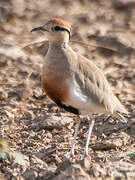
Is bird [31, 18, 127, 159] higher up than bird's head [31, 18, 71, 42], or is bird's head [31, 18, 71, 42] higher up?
bird's head [31, 18, 71, 42]

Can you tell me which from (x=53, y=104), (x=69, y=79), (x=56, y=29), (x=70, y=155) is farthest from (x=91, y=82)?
(x=53, y=104)

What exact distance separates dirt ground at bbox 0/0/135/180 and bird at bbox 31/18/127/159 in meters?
0.43

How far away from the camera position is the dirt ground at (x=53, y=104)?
4516 mm

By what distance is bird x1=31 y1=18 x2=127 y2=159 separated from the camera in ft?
15.6

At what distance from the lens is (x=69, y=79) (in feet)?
15.6

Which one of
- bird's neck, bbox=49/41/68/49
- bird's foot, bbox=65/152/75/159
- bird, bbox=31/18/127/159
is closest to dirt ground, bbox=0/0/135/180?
bird's foot, bbox=65/152/75/159

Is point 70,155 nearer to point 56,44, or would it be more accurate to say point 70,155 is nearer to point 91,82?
point 91,82

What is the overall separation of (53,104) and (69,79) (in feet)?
5.59

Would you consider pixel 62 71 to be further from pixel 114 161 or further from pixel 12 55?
pixel 12 55

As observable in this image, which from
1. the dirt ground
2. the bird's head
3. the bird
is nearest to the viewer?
the dirt ground

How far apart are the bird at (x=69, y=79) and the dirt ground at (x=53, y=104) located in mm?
426

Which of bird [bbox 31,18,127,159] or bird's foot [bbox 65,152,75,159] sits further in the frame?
bird's foot [bbox 65,152,75,159]

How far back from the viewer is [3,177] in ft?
14.8

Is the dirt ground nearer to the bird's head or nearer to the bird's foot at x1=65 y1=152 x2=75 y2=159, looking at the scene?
the bird's foot at x1=65 y1=152 x2=75 y2=159
